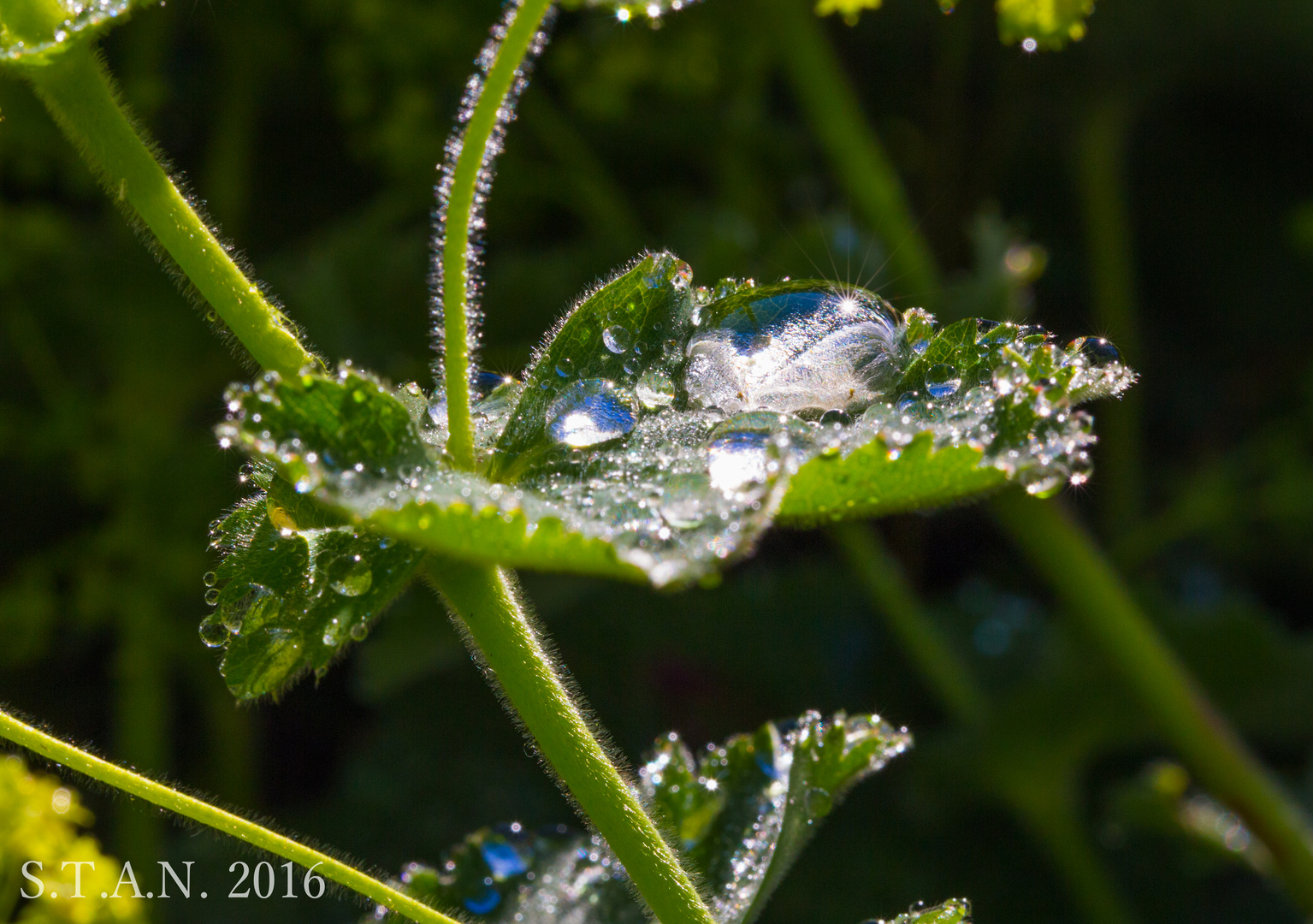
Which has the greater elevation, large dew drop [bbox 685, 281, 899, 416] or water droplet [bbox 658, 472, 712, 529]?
large dew drop [bbox 685, 281, 899, 416]

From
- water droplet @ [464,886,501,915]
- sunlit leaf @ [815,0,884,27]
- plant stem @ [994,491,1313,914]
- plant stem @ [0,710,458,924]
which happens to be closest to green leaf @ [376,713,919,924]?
water droplet @ [464,886,501,915]

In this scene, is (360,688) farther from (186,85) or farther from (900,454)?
(900,454)

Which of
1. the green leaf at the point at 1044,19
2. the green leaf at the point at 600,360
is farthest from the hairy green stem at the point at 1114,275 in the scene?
the green leaf at the point at 600,360

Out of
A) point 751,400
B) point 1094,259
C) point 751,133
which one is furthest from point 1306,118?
point 751,400

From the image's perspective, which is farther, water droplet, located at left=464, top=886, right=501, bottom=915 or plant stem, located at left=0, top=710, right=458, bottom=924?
water droplet, located at left=464, top=886, right=501, bottom=915

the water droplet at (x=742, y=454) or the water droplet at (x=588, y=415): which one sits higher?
the water droplet at (x=588, y=415)

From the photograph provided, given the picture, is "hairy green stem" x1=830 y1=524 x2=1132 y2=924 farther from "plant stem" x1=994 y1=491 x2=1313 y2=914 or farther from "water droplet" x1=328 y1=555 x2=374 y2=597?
"water droplet" x1=328 y1=555 x2=374 y2=597

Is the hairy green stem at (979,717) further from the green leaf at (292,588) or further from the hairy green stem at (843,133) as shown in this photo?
the green leaf at (292,588)
